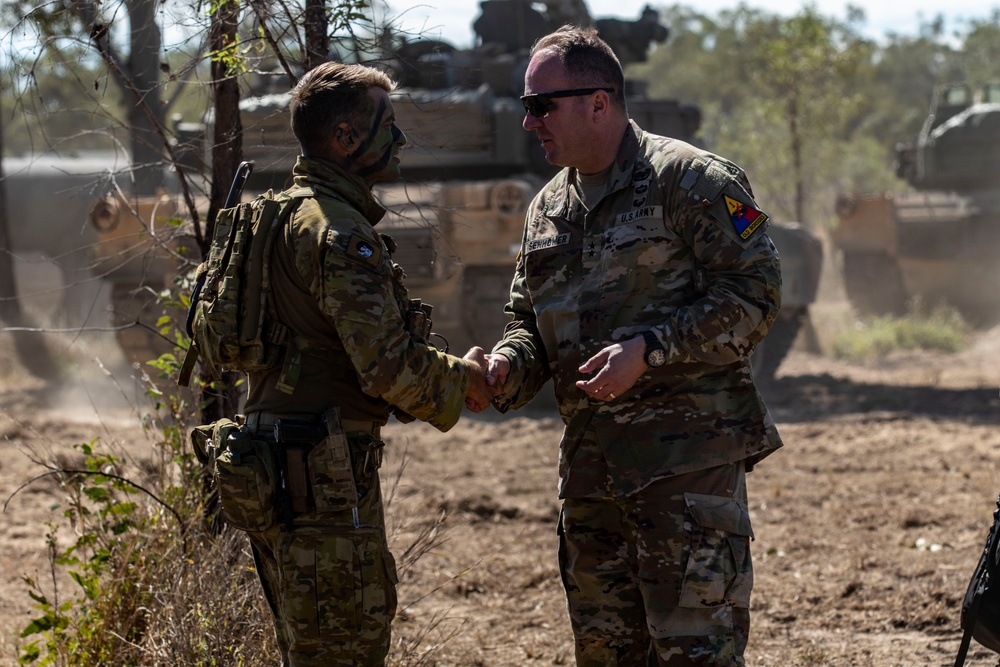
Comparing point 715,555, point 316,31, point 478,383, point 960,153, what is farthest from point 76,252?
point 960,153

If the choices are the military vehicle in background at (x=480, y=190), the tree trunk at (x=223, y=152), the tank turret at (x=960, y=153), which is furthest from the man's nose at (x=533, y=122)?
the tank turret at (x=960, y=153)

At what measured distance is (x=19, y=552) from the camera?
21.0 ft

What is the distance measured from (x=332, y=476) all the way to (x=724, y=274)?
112 centimetres

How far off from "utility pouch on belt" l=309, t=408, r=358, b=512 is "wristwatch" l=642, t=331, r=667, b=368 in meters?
0.78

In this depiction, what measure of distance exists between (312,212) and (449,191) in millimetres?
7489

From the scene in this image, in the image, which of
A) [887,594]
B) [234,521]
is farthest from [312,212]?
[887,594]

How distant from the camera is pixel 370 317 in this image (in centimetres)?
295

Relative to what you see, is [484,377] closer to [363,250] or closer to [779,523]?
[363,250]

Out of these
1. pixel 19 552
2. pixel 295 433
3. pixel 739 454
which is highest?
pixel 295 433

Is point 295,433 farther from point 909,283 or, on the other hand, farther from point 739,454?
point 909,283

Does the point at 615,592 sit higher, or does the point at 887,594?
the point at 615,592

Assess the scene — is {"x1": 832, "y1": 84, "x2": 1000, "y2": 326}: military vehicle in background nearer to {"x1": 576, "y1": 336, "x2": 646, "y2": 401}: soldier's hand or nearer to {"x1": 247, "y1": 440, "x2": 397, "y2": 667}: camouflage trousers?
{"x1": 576, "y1": 336, "x2": 646, "y2": 401}: soldier's hand

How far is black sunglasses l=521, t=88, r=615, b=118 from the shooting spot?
3.40m

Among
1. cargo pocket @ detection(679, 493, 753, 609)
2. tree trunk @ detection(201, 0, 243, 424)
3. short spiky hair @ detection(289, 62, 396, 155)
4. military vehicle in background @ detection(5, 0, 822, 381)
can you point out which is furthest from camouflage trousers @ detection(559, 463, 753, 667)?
military vehicle in background @ detection(5, 0, 822, 381)
